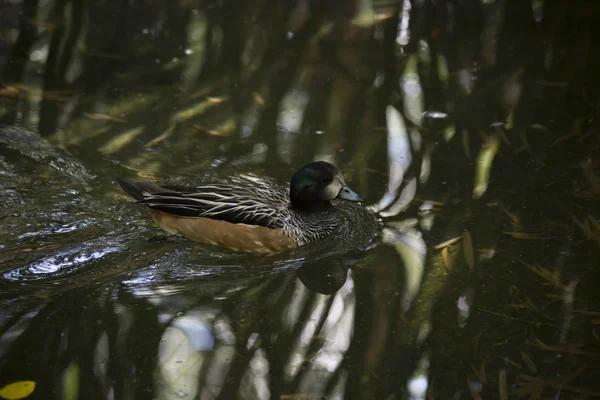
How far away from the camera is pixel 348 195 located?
6051 millimetres

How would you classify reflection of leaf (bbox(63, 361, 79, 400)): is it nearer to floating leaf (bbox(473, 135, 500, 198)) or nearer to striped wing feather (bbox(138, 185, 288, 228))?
striped wing feather (bbox(138, 185, 288, 228))

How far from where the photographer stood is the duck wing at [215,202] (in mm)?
5953

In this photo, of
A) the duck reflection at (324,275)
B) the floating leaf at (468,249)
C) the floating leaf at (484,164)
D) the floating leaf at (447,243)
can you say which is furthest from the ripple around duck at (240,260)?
the floating leaf at (484,164)

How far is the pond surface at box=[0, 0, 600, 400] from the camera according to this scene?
4594 millimetres

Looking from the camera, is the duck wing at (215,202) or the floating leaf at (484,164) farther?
the floating leaf at (484,164)

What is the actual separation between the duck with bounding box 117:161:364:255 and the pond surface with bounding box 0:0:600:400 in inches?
6.1

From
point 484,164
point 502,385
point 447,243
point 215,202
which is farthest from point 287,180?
point 502,385

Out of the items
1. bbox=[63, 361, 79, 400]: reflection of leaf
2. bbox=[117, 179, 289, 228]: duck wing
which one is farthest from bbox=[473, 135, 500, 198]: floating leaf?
bbox=[63, 361, 79, 400]: reflection of leaf

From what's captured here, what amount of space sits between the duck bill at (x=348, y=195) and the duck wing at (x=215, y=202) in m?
0.49

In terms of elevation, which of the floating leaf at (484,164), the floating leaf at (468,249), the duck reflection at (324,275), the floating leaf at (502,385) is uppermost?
the floating leaf at (484,164)

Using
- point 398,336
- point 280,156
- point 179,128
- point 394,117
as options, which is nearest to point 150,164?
point 179,128

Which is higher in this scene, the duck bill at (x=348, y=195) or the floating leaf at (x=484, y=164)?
the duck bill at (x=348, y=195)

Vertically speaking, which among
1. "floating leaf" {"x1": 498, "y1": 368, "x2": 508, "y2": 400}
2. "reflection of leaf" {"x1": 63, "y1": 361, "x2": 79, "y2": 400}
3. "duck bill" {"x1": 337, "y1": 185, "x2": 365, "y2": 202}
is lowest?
"floating leaf" {"x1": 498, "y1": 368, "x2": 508, "y2": 400}

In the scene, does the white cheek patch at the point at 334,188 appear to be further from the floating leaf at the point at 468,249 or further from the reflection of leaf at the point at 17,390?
the reflection of leaf at the point at 17,390
